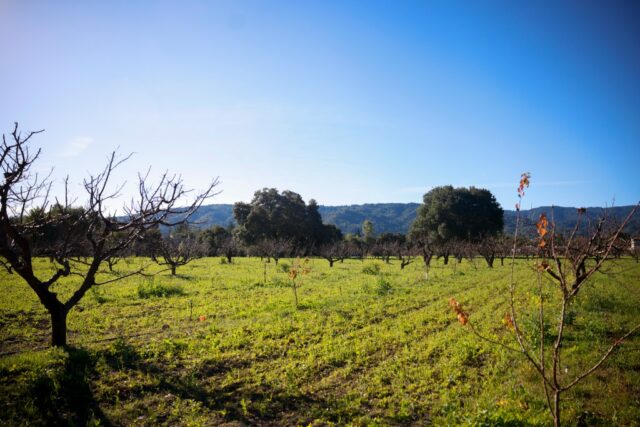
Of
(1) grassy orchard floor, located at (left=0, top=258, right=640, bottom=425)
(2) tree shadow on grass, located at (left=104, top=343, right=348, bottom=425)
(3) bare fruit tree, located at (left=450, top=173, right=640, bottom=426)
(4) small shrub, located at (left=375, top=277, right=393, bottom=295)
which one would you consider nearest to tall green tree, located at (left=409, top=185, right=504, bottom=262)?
(4) small shrub, located at (left=375, top=277, right=393, bottom=295)

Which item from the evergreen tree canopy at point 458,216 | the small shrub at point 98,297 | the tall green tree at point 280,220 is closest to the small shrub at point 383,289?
the small shrub at point 98,297

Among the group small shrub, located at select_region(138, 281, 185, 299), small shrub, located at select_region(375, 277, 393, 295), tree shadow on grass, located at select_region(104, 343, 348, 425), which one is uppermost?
small shrub, located at select_region(138, 281, 185, 299)

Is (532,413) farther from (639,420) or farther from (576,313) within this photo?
(576,313)

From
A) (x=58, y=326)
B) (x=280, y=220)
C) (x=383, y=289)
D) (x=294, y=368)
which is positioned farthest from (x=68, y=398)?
(x=280, y=220)

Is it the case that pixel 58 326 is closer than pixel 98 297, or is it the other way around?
pixel 58 326

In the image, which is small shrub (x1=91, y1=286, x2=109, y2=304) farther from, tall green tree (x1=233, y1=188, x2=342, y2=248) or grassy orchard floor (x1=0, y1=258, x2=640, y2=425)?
tall green tree (x1=233, y1=188, x2=342, y2=248)

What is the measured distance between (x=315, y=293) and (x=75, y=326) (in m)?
11.3

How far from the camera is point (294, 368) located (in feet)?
27.7

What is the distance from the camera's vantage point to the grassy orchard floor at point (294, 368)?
248 inches

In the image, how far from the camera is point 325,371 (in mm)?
8383

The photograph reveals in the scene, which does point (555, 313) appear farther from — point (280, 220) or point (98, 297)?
point (280, 220)

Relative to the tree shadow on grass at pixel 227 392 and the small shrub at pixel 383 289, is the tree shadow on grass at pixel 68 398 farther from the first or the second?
the small shrub at pixel 383 289

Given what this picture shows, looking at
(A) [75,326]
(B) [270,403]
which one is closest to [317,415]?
(B) [270,403]

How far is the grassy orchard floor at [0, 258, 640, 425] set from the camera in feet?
20.6
